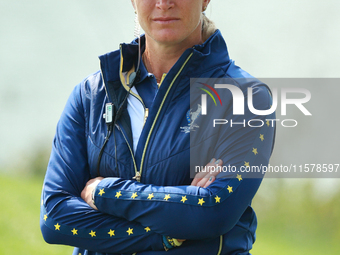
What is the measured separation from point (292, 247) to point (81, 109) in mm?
5110

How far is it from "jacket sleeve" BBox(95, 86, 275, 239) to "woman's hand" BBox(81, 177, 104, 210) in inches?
3.1

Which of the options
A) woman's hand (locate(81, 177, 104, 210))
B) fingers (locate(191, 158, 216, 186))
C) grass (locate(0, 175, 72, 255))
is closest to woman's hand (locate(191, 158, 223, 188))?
fingers (locate(191, 158, 216, 186))

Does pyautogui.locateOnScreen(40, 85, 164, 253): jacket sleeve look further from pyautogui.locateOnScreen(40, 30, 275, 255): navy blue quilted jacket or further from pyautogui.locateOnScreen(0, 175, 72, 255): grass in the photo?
pyautogui.locateOnScreen(0, 175, 72, 255): grass

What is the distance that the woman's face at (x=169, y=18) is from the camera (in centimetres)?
168

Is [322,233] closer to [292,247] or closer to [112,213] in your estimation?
[292,247]

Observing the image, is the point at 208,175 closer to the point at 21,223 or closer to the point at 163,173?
the point at 163,173

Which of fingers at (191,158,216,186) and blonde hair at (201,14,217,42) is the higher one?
blonde hair at (201,14,217,42)

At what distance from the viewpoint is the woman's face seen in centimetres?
168

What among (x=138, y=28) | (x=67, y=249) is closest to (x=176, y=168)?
(x=138, y=28)

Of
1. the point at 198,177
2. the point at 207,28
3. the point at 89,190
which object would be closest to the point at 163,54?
the point at 207,28

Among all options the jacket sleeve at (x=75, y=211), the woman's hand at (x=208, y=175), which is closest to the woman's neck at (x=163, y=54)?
the jacket sleeve at (x=75, y=211)

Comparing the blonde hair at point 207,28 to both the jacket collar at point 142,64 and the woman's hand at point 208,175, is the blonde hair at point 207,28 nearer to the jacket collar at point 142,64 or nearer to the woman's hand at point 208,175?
the jacket collar at point 142,64

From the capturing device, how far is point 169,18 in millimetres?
1684

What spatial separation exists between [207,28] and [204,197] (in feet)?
2.78
